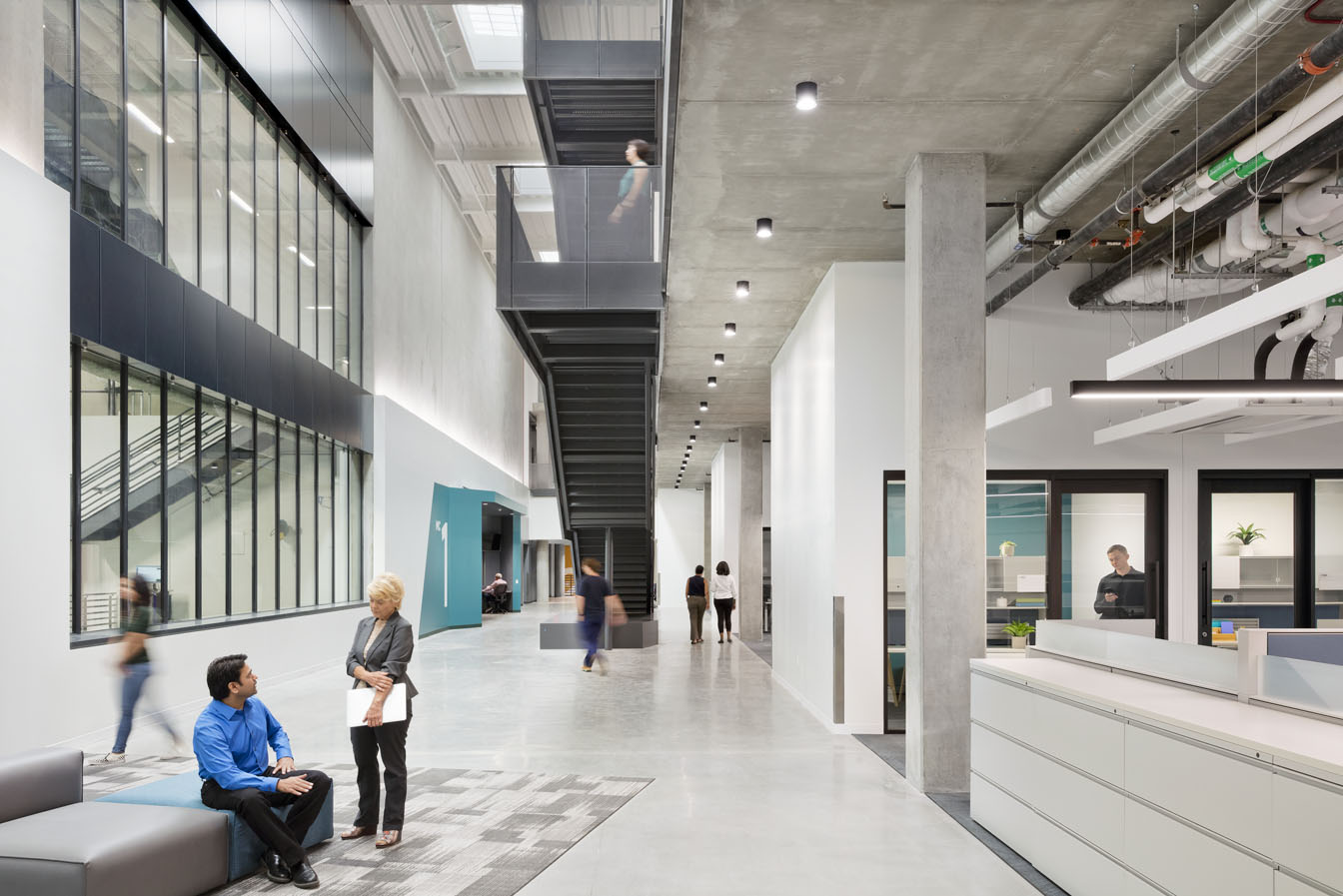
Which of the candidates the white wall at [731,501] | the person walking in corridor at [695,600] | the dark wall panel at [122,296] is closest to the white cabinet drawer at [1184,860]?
the dark wall panel at [122,296]

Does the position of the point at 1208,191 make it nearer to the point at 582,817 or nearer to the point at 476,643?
the point at 582,817

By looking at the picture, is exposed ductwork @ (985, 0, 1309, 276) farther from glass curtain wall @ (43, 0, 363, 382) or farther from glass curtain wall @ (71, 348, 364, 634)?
glass curtain wall @ (71, 348, 364, 634)

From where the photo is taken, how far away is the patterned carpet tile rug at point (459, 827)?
493cm

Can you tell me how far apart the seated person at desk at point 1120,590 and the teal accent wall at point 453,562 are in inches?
552

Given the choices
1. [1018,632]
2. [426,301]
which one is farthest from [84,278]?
[426,301]

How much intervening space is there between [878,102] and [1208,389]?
257 centimetres

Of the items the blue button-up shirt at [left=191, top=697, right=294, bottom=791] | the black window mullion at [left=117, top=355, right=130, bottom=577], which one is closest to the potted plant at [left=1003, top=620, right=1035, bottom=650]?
the blue button-up shirt at [left=191, top=697, right=294, bottom=791]

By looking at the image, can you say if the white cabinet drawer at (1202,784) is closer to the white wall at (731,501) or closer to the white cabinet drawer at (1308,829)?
the white cabinet drawer at (1308,829)

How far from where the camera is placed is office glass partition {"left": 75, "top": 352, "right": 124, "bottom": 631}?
8812mm

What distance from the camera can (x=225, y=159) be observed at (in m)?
12.1

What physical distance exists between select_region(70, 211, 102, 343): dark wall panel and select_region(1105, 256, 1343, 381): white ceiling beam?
7922 mm

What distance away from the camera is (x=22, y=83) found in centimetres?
778

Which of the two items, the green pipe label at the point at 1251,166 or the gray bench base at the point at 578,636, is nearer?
the green pipe label at the point at 1251,166

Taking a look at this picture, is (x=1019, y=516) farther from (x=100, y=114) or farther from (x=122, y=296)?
(x=100, y=114)
